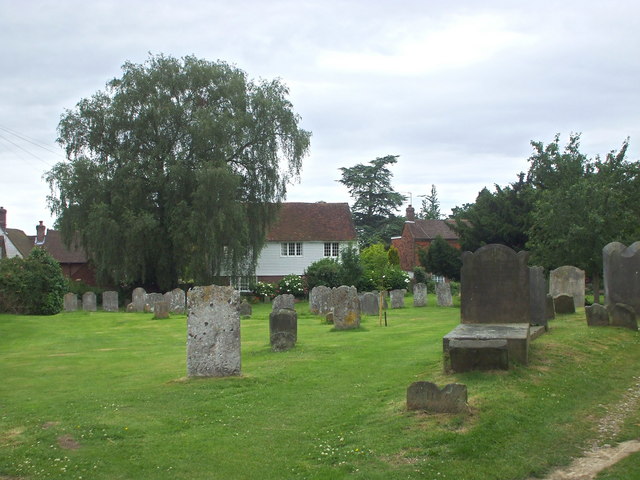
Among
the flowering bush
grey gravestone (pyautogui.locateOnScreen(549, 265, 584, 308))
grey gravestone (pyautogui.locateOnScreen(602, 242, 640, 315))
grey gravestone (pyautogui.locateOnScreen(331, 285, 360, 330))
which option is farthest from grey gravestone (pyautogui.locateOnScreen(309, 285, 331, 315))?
the flowering bush

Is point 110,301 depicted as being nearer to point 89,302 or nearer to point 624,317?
point 89,302

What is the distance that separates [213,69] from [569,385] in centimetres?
3832

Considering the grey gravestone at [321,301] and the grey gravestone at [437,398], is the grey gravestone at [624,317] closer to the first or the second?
the grey gravestone at [437,398]

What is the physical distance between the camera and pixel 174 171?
→ 137 ft

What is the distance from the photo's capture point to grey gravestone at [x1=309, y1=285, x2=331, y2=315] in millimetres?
30992

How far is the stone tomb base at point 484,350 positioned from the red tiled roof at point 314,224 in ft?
149

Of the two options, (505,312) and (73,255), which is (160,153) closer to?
(73,255)

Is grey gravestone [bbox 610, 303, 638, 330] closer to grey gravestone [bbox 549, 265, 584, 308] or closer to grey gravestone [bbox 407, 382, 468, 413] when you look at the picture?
grey gravestone [bbox 549, 265, 584, 308]

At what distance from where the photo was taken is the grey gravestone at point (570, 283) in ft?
85.4

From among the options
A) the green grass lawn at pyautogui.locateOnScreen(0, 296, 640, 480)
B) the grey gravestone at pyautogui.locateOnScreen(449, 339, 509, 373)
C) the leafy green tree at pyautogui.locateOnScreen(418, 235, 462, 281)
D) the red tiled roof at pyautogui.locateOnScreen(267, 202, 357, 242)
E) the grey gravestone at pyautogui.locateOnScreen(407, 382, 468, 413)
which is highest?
the red tiled roof at pyautogui.locateOnScreen(267, 202, 357, 242)

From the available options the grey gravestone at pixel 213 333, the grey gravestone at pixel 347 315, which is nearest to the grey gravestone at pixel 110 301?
the grey gravestone at pixel 347 315

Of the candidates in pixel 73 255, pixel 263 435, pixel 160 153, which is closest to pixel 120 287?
pixel 160 153

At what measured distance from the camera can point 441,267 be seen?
135ft

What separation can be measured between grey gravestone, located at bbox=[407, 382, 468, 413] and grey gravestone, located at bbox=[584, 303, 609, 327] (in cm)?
924
